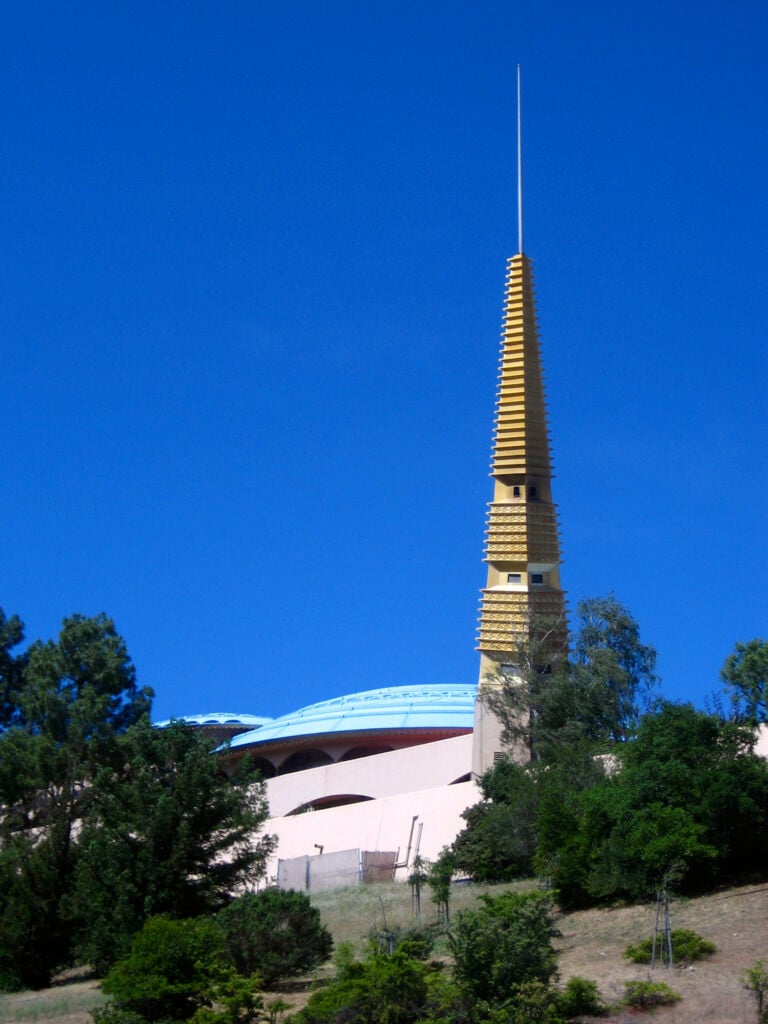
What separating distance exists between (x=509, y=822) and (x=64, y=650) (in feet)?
61.0

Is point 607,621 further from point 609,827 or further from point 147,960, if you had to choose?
point 147,960

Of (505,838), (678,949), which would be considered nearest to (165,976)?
(678,949)

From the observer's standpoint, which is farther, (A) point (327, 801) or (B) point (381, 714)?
(B) point (381, 714)

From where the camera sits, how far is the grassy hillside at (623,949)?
696 inches

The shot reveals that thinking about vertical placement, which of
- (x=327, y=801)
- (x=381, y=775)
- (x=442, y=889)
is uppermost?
(x=381, y=775)

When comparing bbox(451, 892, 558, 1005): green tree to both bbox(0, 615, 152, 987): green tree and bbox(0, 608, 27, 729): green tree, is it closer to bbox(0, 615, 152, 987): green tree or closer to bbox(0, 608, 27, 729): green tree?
bbox(0, 615, 152, 987): green tree

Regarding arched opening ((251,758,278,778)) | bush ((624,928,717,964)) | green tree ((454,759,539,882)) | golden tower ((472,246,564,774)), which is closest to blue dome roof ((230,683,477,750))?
arched opening ((251,758,278,778))

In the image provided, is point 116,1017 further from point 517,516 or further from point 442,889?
point 517,516

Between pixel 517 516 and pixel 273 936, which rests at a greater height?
pixel 517 516

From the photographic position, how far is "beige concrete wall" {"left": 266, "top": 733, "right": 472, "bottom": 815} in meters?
46.3

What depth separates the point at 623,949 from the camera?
20.9 metres

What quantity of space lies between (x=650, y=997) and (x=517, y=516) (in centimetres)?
2530

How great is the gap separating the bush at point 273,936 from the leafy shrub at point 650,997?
5852 mm

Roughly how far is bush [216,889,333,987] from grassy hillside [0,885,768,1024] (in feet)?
2.75
